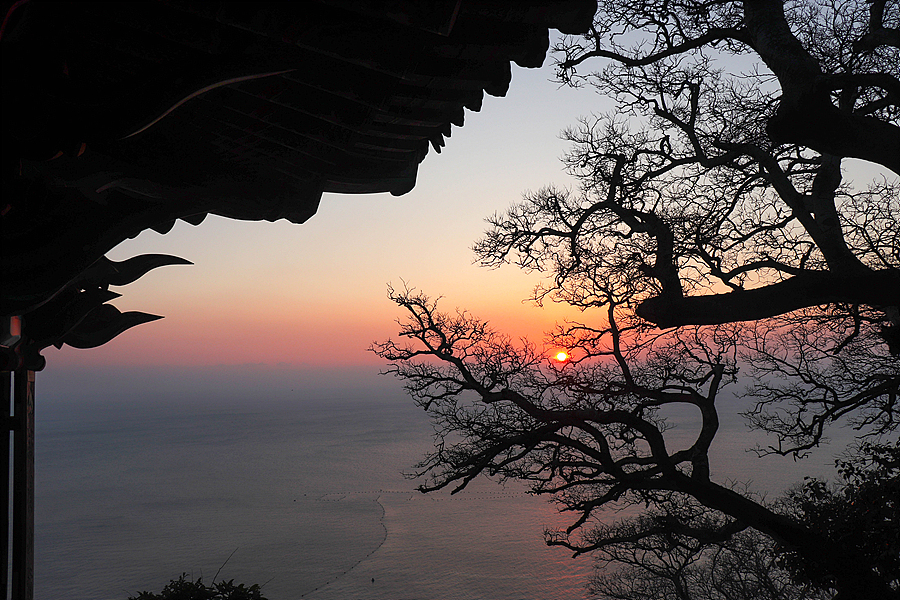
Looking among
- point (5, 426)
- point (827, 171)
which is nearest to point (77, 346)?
point (5, 426)

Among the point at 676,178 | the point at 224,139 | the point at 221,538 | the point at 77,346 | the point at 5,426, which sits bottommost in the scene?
the point at 221,538

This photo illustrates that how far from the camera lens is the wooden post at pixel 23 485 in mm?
3463

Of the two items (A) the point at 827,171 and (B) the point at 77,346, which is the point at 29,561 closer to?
(B) the point at 77,346

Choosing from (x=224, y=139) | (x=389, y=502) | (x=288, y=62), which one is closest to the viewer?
(x=288, y=62)

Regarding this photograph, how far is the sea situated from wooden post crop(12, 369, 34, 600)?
28779mm

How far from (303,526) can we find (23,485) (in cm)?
8567

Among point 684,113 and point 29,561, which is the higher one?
point 684,113

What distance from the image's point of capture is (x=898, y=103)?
21.9 feet

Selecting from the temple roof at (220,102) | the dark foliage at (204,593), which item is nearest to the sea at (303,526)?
the dark foliage at (204,593)

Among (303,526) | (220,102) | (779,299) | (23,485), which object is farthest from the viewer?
(303,526)

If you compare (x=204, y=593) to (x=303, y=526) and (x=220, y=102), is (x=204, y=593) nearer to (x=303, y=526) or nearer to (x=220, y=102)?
(x=220, y=102)

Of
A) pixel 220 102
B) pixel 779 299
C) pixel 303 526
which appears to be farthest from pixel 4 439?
pixel 303 526

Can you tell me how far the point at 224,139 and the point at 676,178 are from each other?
936 cm

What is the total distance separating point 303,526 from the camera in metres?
80.8
